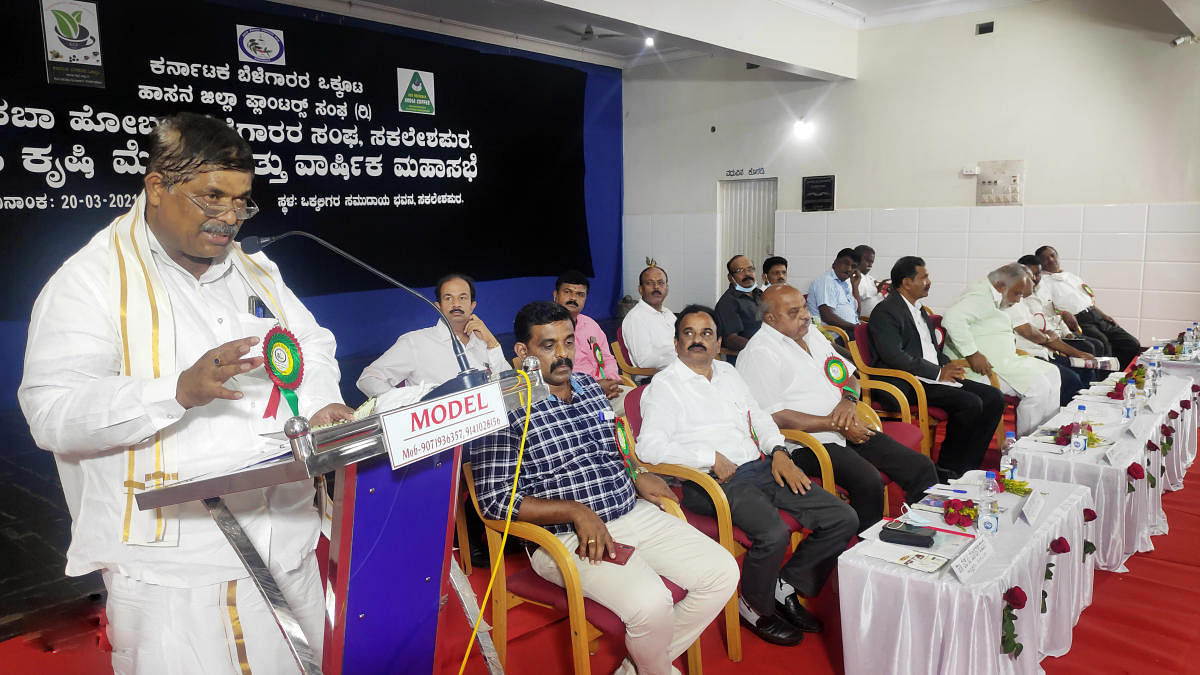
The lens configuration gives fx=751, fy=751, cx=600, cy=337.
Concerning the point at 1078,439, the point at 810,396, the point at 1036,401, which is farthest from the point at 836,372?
the point at 1036,401

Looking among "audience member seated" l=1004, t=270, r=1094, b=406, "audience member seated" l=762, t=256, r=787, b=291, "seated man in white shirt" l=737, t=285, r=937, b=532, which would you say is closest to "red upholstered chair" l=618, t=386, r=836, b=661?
"seated man in white shirt" l=737, t=285, r=937, b=532

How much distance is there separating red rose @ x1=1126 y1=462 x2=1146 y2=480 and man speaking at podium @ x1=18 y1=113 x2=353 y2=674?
9.38 feet

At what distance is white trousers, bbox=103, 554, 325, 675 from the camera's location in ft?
4.07

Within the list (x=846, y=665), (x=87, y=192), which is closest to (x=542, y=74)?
(x=87, y=192)

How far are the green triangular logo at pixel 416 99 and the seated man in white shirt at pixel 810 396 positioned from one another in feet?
15.8

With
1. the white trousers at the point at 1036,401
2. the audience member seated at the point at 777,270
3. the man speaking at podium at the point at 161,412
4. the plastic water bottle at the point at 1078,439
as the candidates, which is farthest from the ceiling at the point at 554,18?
the man speaking at podium at the point at 161,412

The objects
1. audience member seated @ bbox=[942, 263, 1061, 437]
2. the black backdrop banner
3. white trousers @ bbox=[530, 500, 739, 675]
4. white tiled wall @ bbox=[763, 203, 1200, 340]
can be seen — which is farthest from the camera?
white tiled wall @ bbox=[763, 203, 1200, 340]

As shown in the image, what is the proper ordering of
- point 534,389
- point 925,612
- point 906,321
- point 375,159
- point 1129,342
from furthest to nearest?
1. point 375,159
2. point 1129,342
3. point 906,321
4. point 925,612
5. point 534,389

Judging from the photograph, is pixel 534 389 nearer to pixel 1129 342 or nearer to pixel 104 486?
pixel 104 486

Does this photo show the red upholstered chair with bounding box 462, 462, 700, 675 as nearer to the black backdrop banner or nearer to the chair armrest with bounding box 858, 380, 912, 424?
the chair armrest with bounding box 858, 380, 912, 424

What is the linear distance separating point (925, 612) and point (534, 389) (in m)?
1.22

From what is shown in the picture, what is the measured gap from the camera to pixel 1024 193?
6.32m

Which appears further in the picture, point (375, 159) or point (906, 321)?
point (375, 159)

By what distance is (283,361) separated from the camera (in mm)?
1213
